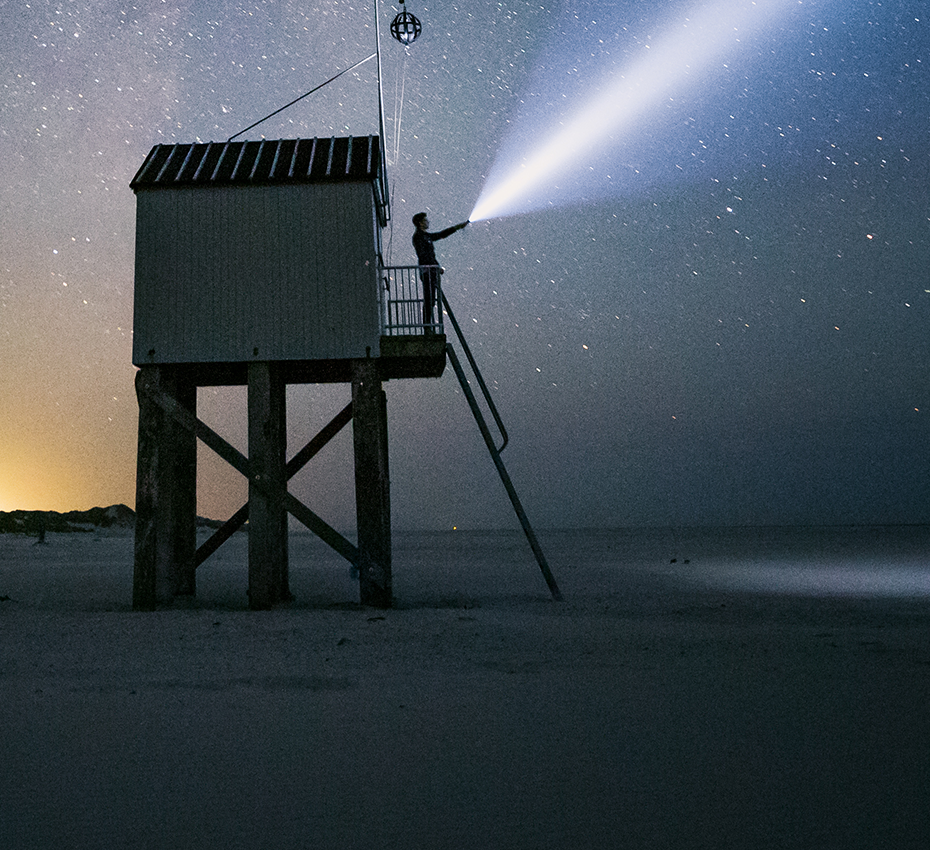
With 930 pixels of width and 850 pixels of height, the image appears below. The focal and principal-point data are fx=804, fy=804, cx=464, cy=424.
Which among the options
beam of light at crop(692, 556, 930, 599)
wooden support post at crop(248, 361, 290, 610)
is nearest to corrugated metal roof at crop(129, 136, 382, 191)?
wooden support post at crop(248, 361, 290, 610)

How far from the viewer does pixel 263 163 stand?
12.9m

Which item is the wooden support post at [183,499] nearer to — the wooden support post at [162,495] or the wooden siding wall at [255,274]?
the wooden support post at [162,495]

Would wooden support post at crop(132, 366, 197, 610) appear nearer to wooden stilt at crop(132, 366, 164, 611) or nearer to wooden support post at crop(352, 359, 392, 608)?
wooden stilt at crop(132, 366, 164, 611)

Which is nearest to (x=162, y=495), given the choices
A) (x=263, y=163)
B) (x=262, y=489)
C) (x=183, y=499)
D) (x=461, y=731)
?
(x=183, y=499)

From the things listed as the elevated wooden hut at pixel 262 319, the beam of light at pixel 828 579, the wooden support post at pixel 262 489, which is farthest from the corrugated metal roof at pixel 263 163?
the beam of light at pixel 828 579

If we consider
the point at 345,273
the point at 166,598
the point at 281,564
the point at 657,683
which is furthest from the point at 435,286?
the point at 657,683

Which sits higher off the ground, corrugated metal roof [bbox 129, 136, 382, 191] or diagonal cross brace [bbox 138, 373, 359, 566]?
corrugated metal roof [bbox 129, 136, 382, 191]

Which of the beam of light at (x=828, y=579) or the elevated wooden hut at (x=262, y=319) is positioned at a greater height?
the elevated wooden hut at (x=262, y=319)

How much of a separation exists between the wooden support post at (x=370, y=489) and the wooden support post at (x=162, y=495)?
2.89 meters

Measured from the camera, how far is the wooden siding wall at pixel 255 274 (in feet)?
40.0

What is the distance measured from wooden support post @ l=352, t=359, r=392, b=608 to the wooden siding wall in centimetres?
55

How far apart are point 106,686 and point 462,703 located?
3068 mm

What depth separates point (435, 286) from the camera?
41.4 ft

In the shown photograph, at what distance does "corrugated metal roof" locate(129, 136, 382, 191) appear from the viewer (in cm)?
1246
